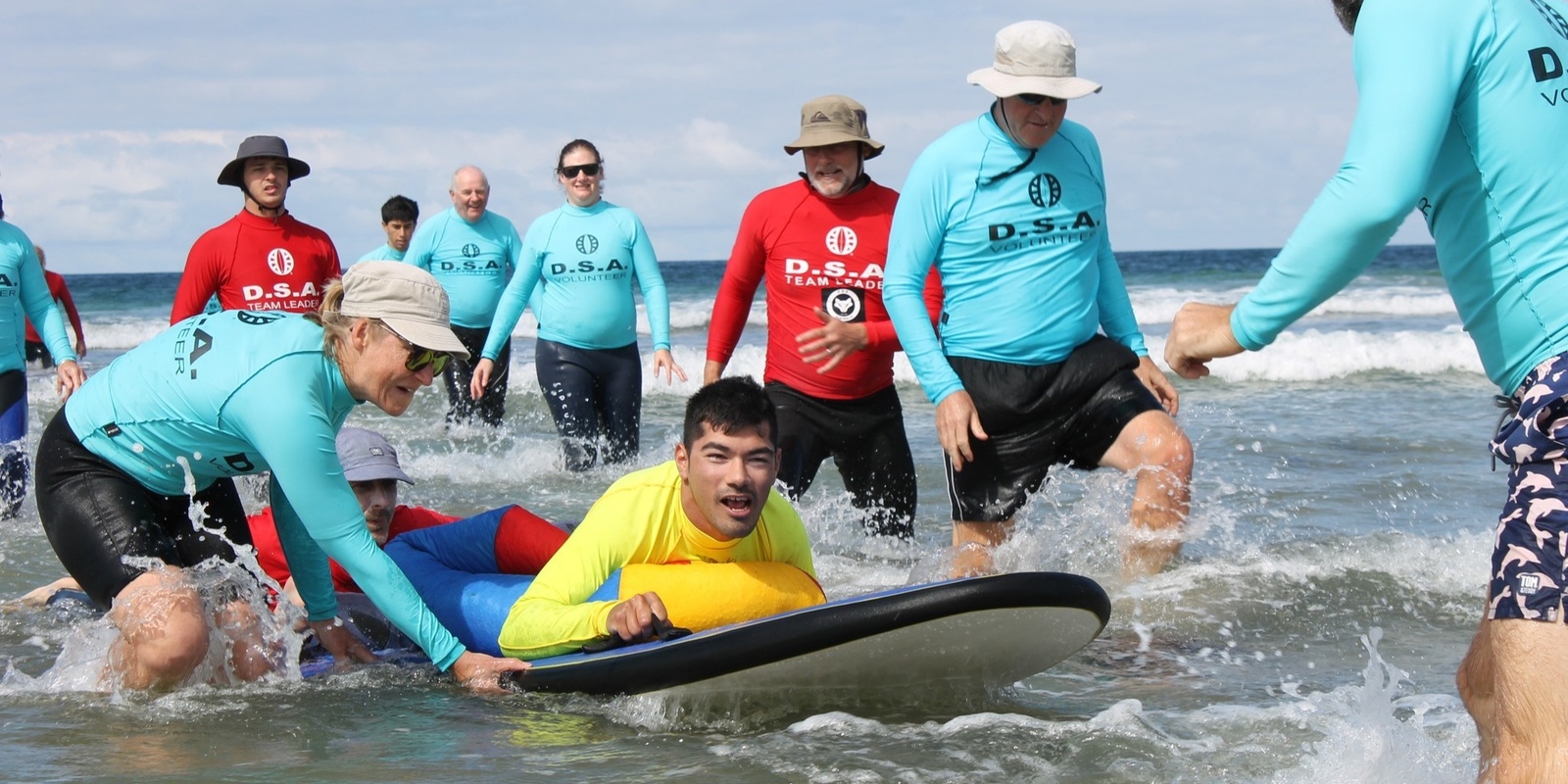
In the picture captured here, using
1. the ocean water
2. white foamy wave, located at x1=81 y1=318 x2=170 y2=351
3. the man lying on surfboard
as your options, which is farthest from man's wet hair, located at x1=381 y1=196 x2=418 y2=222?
white foamy wave, located at x1=81 y1=318 x2=170 y2=351

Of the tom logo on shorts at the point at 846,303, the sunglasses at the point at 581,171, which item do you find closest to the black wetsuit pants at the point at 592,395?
the sunglasses at the point at 581,171

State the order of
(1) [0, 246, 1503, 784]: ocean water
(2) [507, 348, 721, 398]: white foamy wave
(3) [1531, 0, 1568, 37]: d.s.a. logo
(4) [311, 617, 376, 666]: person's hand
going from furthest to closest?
(2) [507, 348, 721, 398]: white foamy wave < (4) [311, 617, 376, 666]: person's hand < (1) [0, 246, 1503, 784]: ocean water < (3) [1531, 0, 1568, 37]: d.s.a. logo

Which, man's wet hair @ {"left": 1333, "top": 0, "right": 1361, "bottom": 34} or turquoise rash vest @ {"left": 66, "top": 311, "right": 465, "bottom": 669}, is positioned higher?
man's wet hair @ {"left": 1333, "top": 0, "right": 1361, "bottom": 34}

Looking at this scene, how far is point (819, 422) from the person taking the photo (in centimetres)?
617

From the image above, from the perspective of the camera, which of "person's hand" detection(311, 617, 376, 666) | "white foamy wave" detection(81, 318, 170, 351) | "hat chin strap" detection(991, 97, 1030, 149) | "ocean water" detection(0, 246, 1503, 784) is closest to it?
"ocean water" detection(0, 246, 1503, 784)

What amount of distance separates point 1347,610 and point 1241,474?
3.98m

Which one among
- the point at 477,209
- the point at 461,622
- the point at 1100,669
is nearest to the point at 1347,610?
the point at 1100,669

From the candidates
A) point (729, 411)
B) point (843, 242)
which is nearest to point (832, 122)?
point (843, 242)

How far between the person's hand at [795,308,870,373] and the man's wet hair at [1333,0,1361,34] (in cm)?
264

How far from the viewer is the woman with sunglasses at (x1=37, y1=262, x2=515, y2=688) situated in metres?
4.09

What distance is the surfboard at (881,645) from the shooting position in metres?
3.98

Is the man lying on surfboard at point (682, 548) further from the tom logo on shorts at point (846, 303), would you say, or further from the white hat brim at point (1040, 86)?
the tom logo on shorts at point (846, 303)

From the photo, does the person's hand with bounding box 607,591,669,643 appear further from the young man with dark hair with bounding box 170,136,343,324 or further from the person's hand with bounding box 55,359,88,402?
the person's hand with bounding box 55,359,88,402

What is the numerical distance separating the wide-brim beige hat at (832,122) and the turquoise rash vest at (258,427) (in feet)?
7.80
